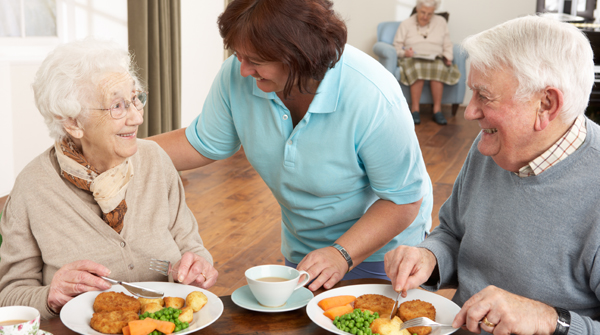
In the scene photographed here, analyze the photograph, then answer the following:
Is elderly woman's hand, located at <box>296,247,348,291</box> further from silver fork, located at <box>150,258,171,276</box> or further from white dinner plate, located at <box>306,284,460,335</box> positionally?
silver fork, located at <box>150,258,171,276</box>

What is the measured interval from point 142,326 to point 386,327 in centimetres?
44

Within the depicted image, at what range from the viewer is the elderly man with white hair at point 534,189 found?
1.05 meters

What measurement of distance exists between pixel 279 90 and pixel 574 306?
802 mm

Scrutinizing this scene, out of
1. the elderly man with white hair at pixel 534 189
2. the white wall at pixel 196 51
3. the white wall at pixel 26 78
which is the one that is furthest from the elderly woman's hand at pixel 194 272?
the white wall at pixel 196 51

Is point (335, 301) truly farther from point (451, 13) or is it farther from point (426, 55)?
point (451, 13)

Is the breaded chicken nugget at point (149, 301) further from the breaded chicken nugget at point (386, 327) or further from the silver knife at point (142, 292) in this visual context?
the breaded chicken nugget at point (386, 327)

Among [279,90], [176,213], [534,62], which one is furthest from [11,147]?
[534,62]

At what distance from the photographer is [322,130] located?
4.79ft

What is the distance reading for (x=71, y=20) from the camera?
13.6ft

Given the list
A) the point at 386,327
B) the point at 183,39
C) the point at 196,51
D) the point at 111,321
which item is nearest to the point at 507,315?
the point at 386,327

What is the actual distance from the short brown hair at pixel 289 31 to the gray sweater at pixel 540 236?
1.46 ft

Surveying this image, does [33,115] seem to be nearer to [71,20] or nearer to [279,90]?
[71,20]

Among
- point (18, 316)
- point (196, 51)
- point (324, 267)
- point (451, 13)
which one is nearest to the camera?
point (18, 316)

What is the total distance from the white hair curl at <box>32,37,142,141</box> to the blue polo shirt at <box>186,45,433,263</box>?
14.2 inches
